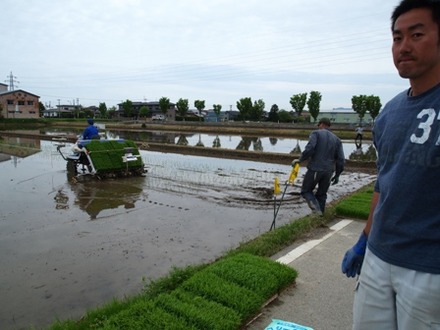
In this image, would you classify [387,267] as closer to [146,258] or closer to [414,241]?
[414,241]

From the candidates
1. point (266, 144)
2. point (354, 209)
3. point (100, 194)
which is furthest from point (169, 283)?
point (266, 144)


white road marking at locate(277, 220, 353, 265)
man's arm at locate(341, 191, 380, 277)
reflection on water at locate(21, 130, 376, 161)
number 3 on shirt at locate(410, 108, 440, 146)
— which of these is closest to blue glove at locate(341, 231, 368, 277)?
man's arm at locate(341, 191, 380, 277)

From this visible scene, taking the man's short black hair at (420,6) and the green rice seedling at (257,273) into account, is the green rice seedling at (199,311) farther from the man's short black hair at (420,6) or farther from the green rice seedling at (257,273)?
the man's short black hair at (420,6)

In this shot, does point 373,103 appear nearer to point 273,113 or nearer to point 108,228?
point 273,113

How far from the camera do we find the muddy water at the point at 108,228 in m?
3.83

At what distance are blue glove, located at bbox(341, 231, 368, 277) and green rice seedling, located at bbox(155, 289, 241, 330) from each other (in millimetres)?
1073

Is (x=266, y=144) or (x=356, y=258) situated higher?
(x=356, y=258)

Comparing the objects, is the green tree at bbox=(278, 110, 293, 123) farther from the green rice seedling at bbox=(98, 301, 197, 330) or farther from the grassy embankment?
the green rice seedling at bbox=(98, 301, 197, 330)

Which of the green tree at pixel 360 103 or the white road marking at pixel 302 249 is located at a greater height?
the green tree at pixel 360 103

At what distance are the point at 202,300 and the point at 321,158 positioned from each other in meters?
3.57

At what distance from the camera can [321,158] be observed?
224 inches

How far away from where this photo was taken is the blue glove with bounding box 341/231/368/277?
1843 mm

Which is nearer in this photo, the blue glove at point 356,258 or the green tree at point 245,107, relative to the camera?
the blue glove at point 356,258

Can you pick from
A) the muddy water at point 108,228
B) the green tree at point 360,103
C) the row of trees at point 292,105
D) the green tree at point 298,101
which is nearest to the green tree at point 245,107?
the row of trees at point 292,105
